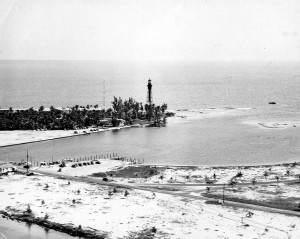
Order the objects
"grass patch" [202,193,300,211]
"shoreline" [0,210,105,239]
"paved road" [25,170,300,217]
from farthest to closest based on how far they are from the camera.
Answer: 1. "grass patch" [202,193,300,211]
2. "paved road" [25,170,300,217]
3. "shoreline" [0,210,105,239]

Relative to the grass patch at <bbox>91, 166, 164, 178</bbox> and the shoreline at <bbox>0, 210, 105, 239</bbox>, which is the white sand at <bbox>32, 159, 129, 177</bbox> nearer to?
the grass patch at <bbox>91, 166, 164, 178</bbox>

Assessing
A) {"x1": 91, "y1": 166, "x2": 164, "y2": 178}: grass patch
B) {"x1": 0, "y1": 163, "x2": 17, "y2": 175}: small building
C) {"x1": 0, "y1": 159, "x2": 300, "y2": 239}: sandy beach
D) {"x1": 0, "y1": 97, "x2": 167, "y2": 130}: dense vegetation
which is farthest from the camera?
{"x1": 0, "y1": 97, "x2": 167, "y2": 130}: dense vegetation

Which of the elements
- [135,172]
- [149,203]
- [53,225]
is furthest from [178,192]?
[53,225]

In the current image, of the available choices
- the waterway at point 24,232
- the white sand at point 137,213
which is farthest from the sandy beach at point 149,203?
the waterway at point 24,232

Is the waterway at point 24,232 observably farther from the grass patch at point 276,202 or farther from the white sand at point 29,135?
the white sand at point 29,135

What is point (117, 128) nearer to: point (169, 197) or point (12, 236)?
point (169, 197)

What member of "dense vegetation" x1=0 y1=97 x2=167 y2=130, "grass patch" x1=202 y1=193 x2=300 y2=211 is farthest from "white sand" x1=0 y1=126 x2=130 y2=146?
"grass patch" x1=202 y1=193 x2=300 y2=211

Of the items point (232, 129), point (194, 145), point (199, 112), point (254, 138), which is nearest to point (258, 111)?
point (199, 112)
